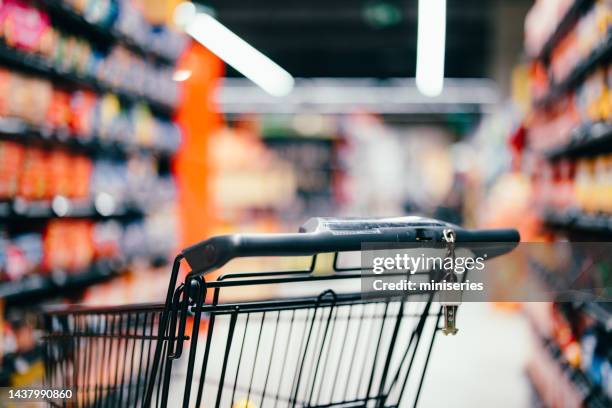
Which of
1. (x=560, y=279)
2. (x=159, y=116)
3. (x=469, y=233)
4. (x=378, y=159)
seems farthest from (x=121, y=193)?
(x=378, y=159)

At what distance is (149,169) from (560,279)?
3.04 m

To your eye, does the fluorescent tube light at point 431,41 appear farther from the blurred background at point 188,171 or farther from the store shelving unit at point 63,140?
the store shelving unit at point 63,140

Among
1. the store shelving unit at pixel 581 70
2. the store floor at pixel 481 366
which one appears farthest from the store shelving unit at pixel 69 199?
the store shelving unit at pixel 581 70

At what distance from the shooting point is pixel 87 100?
3848mm

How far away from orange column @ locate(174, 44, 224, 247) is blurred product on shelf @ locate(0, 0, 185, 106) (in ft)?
1.87

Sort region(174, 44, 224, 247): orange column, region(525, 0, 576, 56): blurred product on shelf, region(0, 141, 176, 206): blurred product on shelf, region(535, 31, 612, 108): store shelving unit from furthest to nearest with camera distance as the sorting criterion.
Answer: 1. region(174, 44, 224, 247): orange column
2. region(525, 0, 576, 56): blurred product on shelf
3. region(0, 141, 176, 206): blurred product on shelf
4. region(535, 31, 612, 108): store shelving unit

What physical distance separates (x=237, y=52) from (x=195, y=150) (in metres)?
5.46

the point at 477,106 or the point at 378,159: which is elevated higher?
the point at 477,106

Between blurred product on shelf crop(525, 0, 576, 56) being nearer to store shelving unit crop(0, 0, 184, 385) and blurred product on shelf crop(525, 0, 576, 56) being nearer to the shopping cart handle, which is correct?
the shopping cart handle

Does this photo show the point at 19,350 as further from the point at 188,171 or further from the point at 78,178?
the point at 188,171

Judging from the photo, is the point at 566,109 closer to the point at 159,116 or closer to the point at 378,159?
the point at 159,116

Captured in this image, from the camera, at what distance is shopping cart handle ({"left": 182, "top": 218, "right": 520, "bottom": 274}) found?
1.18 metres

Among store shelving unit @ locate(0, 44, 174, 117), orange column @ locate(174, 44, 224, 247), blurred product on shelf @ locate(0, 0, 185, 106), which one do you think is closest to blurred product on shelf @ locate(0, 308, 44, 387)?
store shelving unit @ locate(0, 44, 174, 117)

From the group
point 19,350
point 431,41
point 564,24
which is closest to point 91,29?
point 19,350
